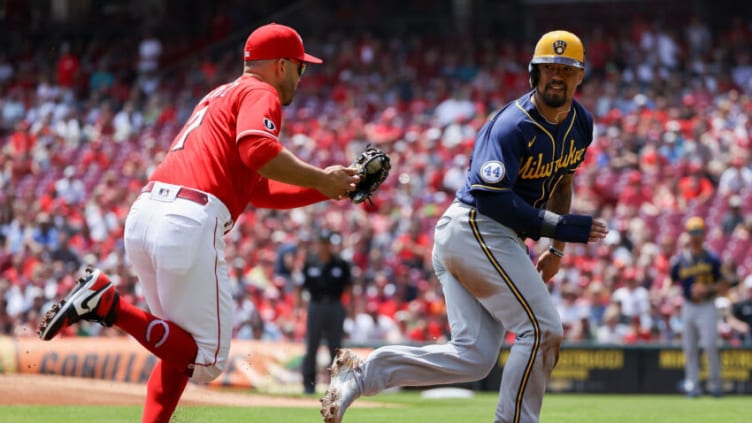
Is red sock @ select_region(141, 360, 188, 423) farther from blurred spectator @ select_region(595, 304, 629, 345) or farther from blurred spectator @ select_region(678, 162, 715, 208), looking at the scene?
blurred spectator @ select_region(678, 162, 715, 208)

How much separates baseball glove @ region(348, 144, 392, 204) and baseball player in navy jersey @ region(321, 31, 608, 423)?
0.43 meters

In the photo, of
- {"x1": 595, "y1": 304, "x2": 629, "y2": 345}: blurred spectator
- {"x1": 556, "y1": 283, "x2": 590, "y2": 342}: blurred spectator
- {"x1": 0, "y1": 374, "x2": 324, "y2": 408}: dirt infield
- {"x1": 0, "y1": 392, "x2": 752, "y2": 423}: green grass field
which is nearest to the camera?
{"x1": 0, "y1": 392, "x2": 752, "y2": 423}: green grass field

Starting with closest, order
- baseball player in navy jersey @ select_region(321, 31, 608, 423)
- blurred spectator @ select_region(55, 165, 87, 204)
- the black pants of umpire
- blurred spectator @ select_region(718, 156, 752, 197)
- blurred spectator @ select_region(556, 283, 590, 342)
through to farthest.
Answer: baseball player in navy jersey @ select_region(321, 31, 608, 423) < the black pants of umpire < blurred spectator @ select_region(556, 283, 590, 342) < blurred spectator @ select_region(718, 156, 752, 197) < blurred spectator @ select_region(55, 165, 87, 204)

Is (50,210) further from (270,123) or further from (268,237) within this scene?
(270,123)

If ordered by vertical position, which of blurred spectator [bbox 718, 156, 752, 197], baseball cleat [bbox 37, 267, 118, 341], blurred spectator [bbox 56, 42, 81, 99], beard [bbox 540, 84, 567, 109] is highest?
blurred spectator [bbox 56, 42, 81, 99]

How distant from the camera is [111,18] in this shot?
30969mm

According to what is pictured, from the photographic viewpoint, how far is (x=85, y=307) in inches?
237

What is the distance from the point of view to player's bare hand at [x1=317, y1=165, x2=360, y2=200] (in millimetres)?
6344

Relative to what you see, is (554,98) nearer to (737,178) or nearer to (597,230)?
(597,230)

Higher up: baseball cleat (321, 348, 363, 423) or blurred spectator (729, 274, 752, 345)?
baseball cleat (321, 348, 363, 423)

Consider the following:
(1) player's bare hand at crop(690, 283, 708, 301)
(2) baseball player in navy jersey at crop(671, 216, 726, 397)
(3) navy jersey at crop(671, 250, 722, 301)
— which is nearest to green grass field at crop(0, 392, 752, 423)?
(2) baseball player in navy jersey at crop(671, 216, 726, 397)

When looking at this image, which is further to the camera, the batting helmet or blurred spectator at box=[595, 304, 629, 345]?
blurred spectator at box=[595, 304, 629, 345]

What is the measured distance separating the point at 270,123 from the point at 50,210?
17.2 m

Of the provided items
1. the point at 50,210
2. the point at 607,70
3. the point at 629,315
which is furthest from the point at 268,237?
the point at 607,70
